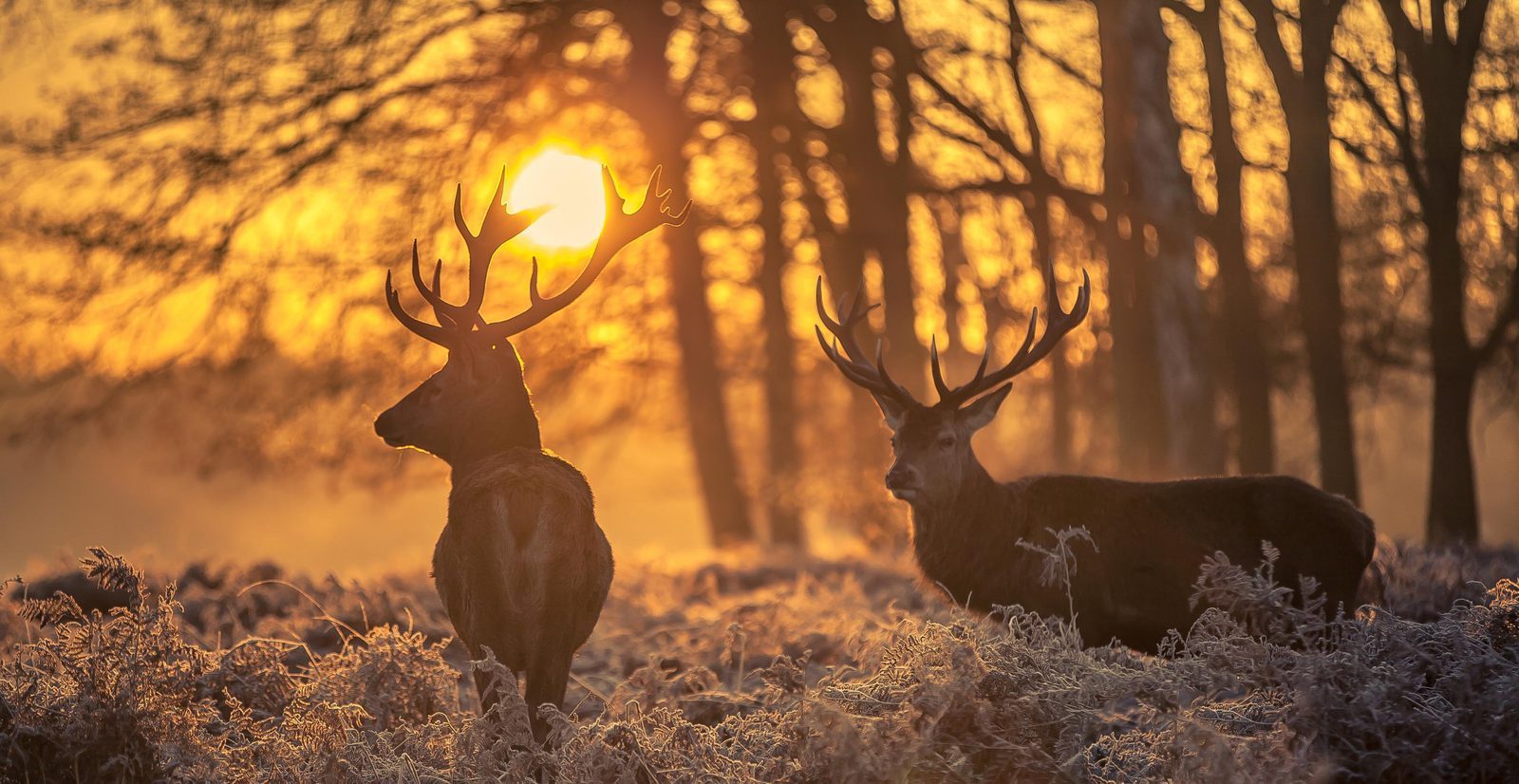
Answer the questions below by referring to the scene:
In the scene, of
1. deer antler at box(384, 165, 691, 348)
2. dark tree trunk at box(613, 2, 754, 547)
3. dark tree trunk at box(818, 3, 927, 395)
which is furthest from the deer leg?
dark tree trunk at box(613, 2, 754, 547)

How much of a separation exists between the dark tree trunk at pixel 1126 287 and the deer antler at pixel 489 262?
296 inches

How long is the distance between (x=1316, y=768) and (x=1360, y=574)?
127 inches

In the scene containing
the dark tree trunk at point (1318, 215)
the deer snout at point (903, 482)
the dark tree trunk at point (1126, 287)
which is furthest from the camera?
the dark tree trunk at point (1126, 287)

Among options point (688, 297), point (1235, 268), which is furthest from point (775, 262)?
point (1235, 268)

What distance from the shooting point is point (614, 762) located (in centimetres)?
524

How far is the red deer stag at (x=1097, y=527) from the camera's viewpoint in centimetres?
728

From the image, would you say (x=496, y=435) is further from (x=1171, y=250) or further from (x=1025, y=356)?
(x=1171, y=250)

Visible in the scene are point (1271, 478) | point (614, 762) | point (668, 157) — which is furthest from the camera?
point (668, 157)

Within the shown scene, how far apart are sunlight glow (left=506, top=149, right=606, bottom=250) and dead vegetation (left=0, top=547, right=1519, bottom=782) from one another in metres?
6.26

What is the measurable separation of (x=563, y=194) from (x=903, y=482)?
257 inches

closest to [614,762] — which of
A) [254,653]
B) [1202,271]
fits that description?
[254,653]

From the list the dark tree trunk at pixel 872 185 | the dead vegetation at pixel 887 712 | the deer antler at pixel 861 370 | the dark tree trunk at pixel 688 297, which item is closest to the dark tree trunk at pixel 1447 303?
the dark tree trunk at pixel 872 185

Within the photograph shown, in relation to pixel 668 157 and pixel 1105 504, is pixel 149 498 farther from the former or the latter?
pixel 1105 504

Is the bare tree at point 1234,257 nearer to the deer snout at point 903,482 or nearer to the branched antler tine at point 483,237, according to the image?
the deer snout at point 903,482
